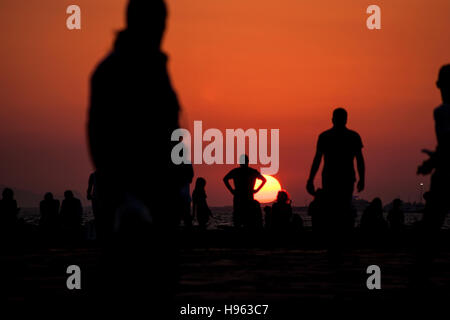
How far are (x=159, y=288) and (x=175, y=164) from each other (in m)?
0.65

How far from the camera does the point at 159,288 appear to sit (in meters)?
4.33

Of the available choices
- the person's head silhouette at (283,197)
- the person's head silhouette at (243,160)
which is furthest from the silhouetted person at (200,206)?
the person's head silhouette at (243,160)

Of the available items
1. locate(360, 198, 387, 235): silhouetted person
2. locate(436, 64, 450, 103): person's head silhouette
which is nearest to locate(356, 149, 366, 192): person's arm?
locate(436, 64, 450, 103): person's head silhouette

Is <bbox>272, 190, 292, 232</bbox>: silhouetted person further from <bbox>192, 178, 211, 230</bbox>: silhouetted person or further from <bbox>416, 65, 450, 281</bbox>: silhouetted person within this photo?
<bbox>416, 65, 450, 281</bbox>: silhouetted person

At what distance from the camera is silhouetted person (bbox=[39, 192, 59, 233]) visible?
73.0ft

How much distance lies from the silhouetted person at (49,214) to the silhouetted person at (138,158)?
18164mm

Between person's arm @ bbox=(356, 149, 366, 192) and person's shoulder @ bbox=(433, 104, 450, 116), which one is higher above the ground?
person's shoulder @ bbox=(433, 104, 450, 116)

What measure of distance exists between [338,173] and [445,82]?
386 cm

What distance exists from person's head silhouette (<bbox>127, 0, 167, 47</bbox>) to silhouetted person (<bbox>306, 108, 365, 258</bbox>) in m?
7.95

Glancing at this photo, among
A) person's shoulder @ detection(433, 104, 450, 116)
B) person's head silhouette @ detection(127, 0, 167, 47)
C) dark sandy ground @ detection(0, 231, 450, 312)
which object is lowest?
dark sandy ground @ detection(0, 231, 450, 312)

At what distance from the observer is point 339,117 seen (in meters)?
12.4

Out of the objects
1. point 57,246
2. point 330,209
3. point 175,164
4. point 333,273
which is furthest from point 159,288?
point 57,246

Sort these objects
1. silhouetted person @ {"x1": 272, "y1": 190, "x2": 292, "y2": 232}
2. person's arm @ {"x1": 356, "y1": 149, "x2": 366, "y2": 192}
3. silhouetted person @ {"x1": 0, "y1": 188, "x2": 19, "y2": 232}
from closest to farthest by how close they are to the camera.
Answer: person's arm @ {"x1": 356, "y1": 149, "x2": 366, "y2": 192} < silhouetted person @ {"x1": 0, "y1": 188, "x2": 19, "y2": 232} < silhouetted person @ {"x1": 272, "y1": 190, "x2": 292, "y2": 232}
